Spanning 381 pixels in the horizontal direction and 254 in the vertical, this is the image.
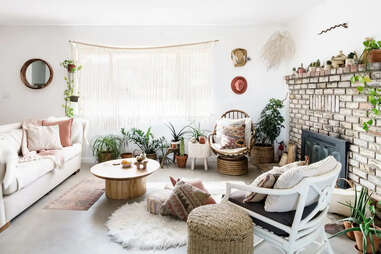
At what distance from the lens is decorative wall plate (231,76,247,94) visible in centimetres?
506

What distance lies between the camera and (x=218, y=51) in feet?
16.6

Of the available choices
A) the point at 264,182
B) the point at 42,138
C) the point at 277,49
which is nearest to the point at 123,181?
the point at 42,138

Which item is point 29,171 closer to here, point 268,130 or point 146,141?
point 146,141

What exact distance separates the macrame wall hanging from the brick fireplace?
68 cm

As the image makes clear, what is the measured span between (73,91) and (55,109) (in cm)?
49

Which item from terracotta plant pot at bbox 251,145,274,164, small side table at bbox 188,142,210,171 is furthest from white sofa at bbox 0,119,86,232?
terracotta plant pot at bbox 251,145,274,164

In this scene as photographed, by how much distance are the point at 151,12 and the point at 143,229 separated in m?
3.19

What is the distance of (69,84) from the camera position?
198 inches

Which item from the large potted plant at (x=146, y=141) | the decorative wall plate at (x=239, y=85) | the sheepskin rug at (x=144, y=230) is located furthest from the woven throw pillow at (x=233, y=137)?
the sheepskin rug at (x=144, y=230)

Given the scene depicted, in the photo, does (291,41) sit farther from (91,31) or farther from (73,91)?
(73,91)

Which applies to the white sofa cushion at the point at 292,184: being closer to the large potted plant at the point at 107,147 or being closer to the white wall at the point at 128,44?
the white wall at the point at 128,44

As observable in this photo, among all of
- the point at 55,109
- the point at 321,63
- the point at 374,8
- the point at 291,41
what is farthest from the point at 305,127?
the point at 55,109

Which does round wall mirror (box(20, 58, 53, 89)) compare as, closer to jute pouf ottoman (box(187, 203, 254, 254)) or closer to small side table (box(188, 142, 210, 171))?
small side table (box(188, 142, 210, 171))

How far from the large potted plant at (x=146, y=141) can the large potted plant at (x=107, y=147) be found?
261 millimetres
